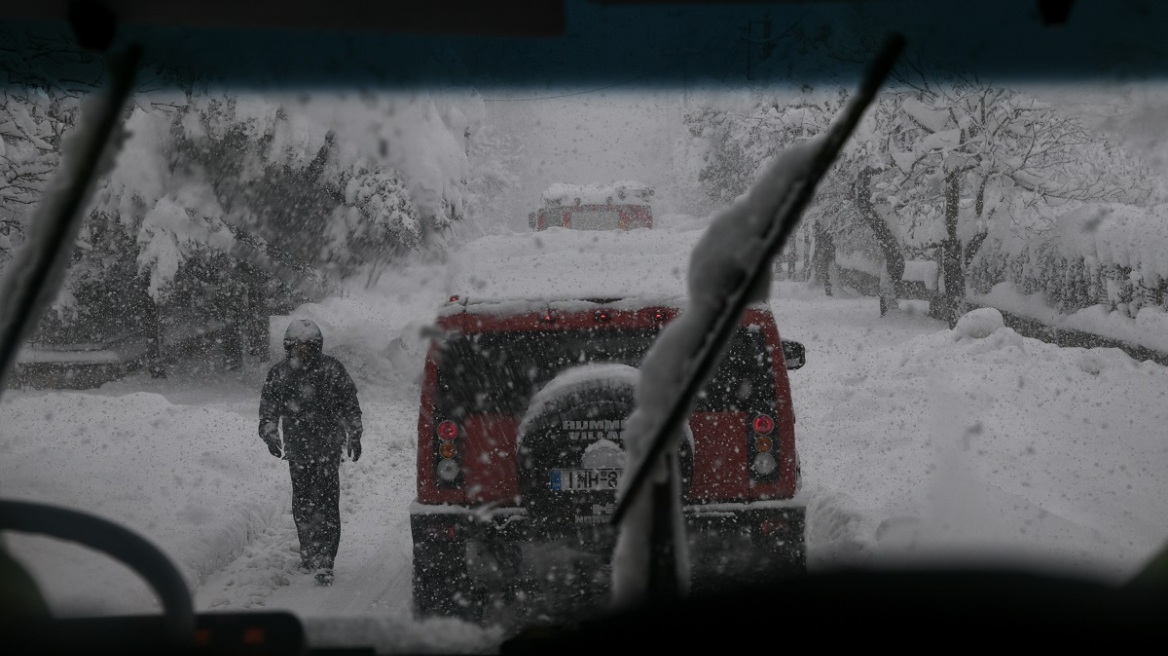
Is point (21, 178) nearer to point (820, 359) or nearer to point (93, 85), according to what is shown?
point (93, 85)

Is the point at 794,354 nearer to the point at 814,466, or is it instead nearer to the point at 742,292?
the point at 742,292

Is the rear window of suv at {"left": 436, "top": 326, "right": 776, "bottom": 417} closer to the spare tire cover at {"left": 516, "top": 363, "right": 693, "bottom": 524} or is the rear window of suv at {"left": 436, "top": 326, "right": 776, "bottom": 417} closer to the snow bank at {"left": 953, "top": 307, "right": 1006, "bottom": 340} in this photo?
the spare tire cover at {"left": 516, "top": 363, "right": 693, "bottom": 524}

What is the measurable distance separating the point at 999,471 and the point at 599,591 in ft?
19.0

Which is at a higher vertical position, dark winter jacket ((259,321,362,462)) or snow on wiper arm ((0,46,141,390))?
snow on wiper arm ((0,46,141,390))

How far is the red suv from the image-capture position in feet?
14.8

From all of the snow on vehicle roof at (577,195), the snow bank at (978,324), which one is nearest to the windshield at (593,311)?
the snow on vehicle roof at (577,195)

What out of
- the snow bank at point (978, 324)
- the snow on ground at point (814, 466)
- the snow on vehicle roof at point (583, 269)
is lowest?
the snow on ground at point (814, 466)

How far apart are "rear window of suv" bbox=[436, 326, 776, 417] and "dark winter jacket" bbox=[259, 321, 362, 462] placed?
223 cm

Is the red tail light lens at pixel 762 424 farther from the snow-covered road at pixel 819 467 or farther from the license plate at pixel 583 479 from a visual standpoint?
the license plate at pixel 583 479

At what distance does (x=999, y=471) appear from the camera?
864 cm

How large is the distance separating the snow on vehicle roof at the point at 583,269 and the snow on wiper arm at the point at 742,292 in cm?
291

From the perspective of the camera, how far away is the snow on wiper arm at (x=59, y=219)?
1333 mm

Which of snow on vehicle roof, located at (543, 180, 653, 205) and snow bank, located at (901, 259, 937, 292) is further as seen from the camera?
snow on vehicle roof, located at (543, 180, 653, 205)

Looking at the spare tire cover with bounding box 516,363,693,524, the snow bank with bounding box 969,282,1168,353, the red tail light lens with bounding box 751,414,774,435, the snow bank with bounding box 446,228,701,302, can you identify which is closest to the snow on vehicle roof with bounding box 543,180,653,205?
the snow bank with bounding box 446,228,701,302
